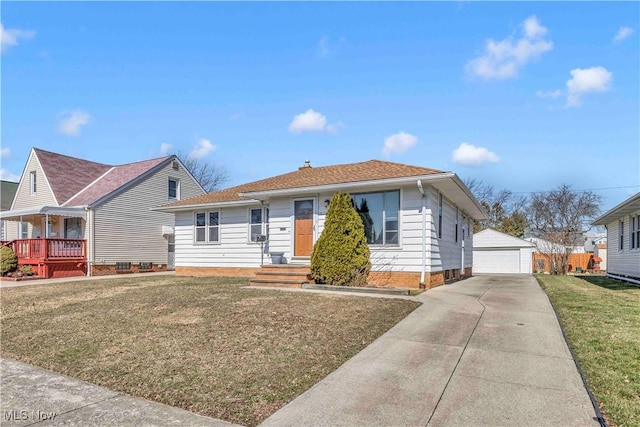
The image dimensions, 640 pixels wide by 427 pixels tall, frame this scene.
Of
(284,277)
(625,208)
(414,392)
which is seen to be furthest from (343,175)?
(625,208)

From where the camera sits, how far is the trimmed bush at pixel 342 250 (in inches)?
422

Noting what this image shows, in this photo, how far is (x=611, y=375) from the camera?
411 cm

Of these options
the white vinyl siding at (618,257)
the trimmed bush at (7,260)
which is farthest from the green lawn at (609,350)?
the trimmed bush at (7,260)

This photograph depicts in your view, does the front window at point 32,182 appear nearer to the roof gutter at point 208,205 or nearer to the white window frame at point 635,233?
the roof gutter at point 208,205

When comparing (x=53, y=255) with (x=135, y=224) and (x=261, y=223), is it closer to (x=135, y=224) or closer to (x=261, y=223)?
(x=135, y=224)

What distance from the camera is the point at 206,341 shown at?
5.45 meters

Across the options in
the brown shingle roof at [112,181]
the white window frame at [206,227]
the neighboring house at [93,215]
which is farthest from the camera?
the brown shingle roof at [112,181]

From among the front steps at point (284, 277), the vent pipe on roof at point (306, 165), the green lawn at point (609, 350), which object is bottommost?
the green lawn at point (609, 350)

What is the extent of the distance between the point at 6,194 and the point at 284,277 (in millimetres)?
27711

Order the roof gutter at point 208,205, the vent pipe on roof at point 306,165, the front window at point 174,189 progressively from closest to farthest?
the roof gutter at point 208,205 < the vent pipe on roof at point 306,165 < the front window at point 174,189

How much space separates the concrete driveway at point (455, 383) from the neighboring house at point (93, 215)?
18255mm

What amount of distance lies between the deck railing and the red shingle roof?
229cm

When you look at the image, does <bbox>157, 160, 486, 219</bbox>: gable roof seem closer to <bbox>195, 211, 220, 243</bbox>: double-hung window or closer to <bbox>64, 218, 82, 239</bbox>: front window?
<bbox>195, 211, 220, 243</bbox>: double-hung window

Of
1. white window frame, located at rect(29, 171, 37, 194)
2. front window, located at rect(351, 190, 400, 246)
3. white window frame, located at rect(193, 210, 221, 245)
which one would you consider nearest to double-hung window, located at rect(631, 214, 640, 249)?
front window, located at rect(351, 190, 400, 246)
